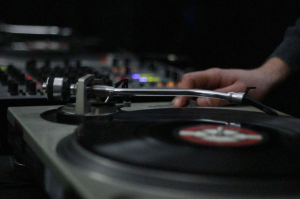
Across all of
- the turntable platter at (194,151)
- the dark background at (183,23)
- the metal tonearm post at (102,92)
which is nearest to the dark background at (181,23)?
the dark background at (183,23)

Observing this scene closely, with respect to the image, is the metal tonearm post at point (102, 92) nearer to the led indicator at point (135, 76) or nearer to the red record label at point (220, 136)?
the red record label at point (220, 136)

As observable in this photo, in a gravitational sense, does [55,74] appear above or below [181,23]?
below

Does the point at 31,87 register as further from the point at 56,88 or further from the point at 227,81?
the point at 227,81

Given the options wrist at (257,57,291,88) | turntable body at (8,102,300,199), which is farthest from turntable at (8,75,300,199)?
wrist at (257,57,291,88)

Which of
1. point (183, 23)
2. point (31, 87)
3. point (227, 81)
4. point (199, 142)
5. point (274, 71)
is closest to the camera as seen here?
point (199, 142)

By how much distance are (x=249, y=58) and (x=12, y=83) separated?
1.14 metres

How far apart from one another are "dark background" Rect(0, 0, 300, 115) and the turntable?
105 centimetres

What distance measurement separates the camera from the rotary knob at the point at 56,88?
0.65m

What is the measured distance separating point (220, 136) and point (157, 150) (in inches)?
4.3

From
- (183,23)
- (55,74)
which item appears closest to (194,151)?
(55,74)

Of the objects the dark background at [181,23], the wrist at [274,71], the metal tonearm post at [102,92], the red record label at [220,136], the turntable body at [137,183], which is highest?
the dark background at [181,23]

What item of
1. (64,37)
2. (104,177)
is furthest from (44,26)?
(104,177)

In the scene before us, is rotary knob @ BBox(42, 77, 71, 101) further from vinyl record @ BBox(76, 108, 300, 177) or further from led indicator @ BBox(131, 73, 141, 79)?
led indicator @ BBox(131, 73, 141, 79)

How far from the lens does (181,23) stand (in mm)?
1851
